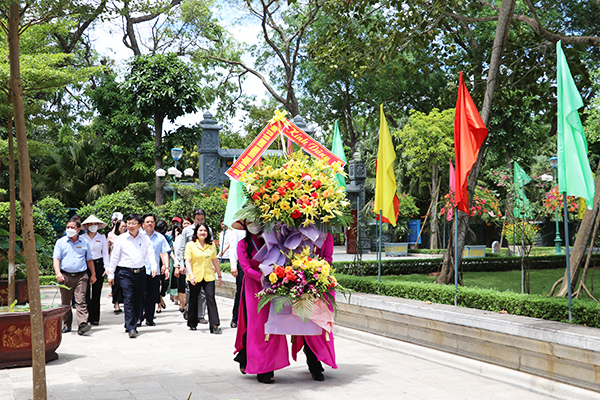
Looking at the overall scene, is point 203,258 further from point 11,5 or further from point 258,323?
point 11,5

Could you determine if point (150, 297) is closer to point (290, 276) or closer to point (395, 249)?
point (290, 276)

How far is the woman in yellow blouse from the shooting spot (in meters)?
8.61

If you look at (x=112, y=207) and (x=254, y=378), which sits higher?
(x=112, y=207)

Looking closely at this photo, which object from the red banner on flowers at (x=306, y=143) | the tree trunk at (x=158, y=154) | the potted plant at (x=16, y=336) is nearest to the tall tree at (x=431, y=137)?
the tree trunk at (x=158, y=154)

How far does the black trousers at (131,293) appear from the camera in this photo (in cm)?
837

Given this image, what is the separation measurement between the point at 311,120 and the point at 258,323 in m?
28.0

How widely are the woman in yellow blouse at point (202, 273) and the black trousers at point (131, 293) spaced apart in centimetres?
75

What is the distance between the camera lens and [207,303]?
28.6 ft

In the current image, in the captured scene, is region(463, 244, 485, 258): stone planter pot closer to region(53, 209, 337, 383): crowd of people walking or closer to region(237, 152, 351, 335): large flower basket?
region(53, 209, 337, 383): crowd of people walking

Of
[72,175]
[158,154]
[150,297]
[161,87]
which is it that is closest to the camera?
[150,297]

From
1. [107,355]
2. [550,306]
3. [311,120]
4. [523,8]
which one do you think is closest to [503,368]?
[550,306]

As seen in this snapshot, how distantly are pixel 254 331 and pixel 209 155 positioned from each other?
17.3m

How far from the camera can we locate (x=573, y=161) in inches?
222

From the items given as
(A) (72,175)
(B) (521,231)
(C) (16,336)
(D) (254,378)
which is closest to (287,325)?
(D) (254,378)
